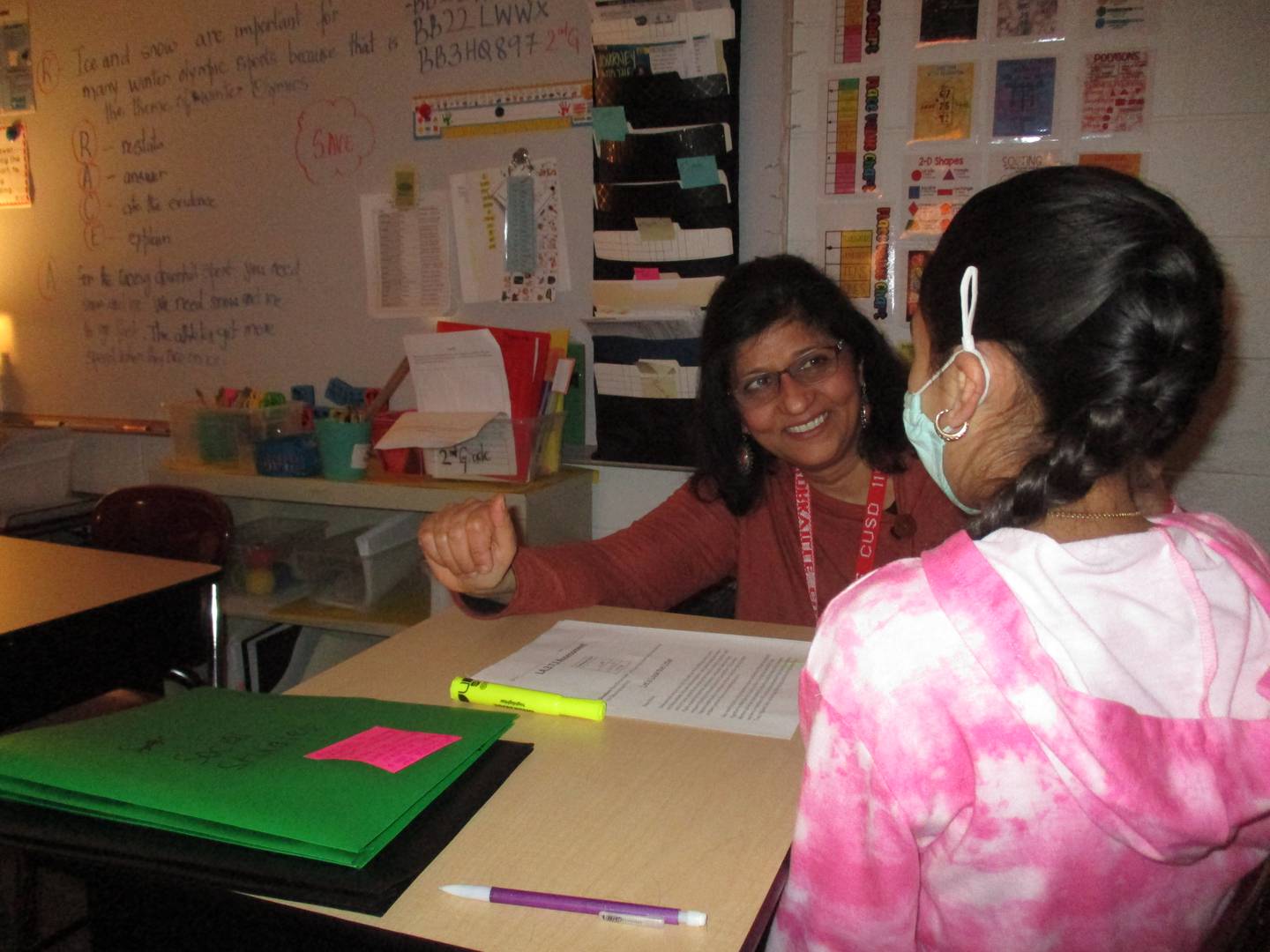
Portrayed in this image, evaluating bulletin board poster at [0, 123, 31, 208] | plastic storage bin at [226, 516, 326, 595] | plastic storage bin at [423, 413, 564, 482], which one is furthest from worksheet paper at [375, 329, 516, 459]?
bulletin board poster at [0, 123, 31, 208]

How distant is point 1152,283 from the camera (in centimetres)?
55

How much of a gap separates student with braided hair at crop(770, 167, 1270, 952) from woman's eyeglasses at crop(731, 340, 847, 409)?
30.1 inches

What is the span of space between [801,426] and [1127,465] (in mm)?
808

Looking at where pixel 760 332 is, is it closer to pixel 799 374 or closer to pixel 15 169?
pixel 799 374

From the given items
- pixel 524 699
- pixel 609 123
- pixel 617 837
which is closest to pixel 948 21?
pixel 609 123

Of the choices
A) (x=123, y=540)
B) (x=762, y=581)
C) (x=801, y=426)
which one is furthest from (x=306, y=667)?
(x=801, y=426)

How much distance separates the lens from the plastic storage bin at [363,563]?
7.19ft

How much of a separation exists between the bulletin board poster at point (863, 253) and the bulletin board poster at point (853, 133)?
0.05 m

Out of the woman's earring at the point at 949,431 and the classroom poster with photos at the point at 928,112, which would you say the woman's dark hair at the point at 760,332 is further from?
the woman's earring at the point at 949,431

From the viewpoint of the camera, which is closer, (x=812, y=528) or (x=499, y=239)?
(x=812, y=528)

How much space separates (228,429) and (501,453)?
836 millimetres

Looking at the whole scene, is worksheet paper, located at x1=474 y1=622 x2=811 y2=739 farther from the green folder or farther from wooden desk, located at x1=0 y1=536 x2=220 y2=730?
wooden desk, located at x1=0 y1=536 x2=220 y2=730

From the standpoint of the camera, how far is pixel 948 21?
179 centimetres

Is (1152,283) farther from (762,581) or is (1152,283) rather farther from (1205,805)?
(762,581)
